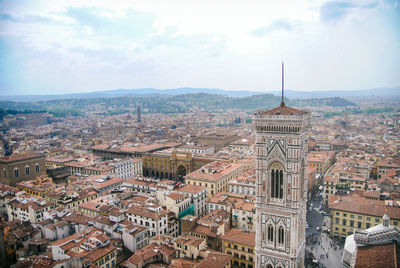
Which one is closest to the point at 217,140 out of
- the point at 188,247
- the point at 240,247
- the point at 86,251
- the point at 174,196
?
the point at 174,196

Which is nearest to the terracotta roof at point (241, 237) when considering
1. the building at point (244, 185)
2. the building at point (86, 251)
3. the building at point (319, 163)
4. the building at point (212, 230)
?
the building at point (212, 230)

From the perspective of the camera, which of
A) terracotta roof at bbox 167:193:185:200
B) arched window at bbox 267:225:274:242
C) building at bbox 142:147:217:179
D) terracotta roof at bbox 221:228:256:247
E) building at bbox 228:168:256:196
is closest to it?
arched window at bbox 267:225:274:242

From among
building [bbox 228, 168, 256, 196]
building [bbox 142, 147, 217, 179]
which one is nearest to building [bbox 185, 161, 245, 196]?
building [bbox 228, 168, 256, 196]

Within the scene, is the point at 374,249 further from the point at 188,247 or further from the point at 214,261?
the point at 188,247

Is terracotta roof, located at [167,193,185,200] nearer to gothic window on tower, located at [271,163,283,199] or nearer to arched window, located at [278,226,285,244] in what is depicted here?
arched window, located at [278,226,285,244]

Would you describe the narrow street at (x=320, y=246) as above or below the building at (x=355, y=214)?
below

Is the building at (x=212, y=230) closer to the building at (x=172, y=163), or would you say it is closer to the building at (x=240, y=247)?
the building at (x=240, y=247)
